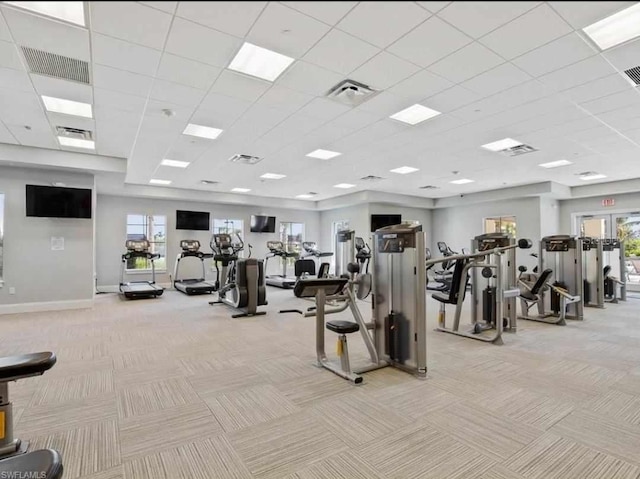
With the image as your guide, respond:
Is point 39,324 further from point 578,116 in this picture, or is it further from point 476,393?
point 578,116

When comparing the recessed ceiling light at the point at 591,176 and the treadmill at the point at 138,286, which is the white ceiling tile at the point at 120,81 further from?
the recessed ceiling light at the point at 591,176

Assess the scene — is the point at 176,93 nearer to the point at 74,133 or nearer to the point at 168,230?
the point at 74,133

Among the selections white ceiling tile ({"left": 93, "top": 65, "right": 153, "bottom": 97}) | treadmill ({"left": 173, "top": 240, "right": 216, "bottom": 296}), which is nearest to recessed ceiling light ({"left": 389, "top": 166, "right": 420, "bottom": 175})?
treadmill ({"left": 173, "top": 240, "right": 216, "bottom": 296})

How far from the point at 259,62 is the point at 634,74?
3902mm

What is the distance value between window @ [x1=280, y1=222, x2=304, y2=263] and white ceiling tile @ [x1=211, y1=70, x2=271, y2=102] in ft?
31.2

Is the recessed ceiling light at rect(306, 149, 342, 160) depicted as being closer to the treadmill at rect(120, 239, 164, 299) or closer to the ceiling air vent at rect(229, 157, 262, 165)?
the ceiling air vent at rect(229, 157, 262, 165)

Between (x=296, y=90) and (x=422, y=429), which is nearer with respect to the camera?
(x=422, y=429)

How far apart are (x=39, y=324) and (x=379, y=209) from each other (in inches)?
383

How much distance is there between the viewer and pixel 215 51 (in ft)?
10.4

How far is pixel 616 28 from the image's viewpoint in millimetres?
2902

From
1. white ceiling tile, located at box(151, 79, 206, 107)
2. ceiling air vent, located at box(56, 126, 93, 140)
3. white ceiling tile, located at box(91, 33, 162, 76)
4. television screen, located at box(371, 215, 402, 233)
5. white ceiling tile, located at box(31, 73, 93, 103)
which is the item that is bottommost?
television screen, located at box(371, 215, 402, 233)

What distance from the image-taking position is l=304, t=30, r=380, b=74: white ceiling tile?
2955 mm

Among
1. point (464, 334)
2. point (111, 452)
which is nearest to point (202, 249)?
point (464, 334)

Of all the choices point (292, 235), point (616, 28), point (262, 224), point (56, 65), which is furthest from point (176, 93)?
point (292, 235)
